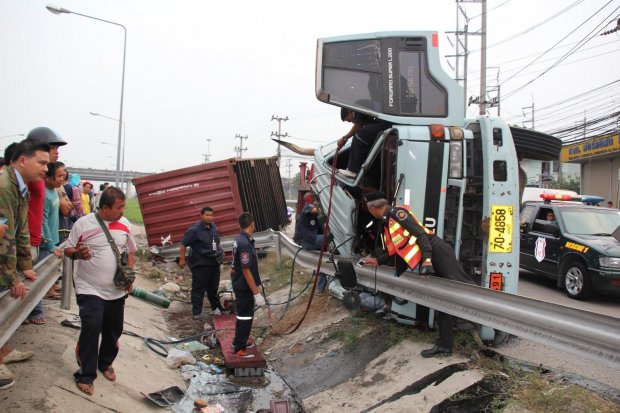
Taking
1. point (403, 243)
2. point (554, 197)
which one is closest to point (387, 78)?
point (403, 243)

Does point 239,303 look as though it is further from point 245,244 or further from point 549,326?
point 549,326

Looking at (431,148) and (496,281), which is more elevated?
(431,148)

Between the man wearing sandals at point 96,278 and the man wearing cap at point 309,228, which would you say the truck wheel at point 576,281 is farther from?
the man wearing sandals at point 96,278

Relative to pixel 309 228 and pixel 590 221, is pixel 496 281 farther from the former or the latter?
pixel 590 221

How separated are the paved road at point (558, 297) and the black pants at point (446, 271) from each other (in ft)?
8.87

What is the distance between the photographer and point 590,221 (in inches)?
348

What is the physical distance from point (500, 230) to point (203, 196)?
827cm

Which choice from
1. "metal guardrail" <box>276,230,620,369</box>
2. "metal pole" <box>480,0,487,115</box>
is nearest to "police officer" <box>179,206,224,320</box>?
"metal guardrail" <box>276,230,620,369</box>

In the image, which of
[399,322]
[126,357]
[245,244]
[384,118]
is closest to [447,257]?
[399,322]

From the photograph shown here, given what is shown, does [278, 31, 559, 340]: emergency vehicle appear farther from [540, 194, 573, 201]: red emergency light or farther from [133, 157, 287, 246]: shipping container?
[133, 157, 287, 246]: shipping container

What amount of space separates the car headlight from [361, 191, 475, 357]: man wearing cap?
14.0 ft

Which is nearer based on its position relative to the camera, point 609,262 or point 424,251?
point 424,251

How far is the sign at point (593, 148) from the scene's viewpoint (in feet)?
69.4

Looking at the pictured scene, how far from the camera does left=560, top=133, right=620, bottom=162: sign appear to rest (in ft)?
69.4
